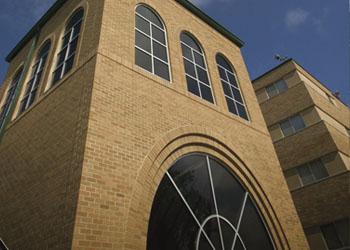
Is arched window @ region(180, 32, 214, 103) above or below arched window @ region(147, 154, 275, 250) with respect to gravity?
above

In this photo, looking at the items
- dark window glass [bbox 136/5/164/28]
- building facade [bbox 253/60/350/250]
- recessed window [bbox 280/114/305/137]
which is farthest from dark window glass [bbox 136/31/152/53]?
recessed window [bbox 280/114/305/137]

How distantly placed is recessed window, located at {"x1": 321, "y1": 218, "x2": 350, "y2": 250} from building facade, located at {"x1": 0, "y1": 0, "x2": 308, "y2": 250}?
23.6 ft

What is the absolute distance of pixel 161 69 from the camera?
8.35m

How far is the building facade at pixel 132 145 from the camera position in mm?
5062

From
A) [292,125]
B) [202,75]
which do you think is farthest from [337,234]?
[202,75]

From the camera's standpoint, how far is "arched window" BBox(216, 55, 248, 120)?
1046cm

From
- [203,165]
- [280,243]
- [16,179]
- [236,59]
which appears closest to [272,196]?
[280,243]

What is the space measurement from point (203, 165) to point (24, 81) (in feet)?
22.0

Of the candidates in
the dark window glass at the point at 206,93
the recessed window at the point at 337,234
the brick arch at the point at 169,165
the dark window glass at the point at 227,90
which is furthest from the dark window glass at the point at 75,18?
the recessed window at the point at 337,234

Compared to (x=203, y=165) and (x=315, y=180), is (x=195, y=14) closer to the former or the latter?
(x=203, y=165)

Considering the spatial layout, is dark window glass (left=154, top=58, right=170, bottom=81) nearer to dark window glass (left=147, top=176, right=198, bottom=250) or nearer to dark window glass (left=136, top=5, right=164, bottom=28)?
dark window glass (left=136, top=5, right=164, bottom=28)

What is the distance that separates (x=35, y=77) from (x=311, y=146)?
15.5 metres

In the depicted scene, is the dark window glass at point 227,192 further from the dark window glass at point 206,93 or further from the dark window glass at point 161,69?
the dark window glass at point 161,69

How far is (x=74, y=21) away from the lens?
927 cm
